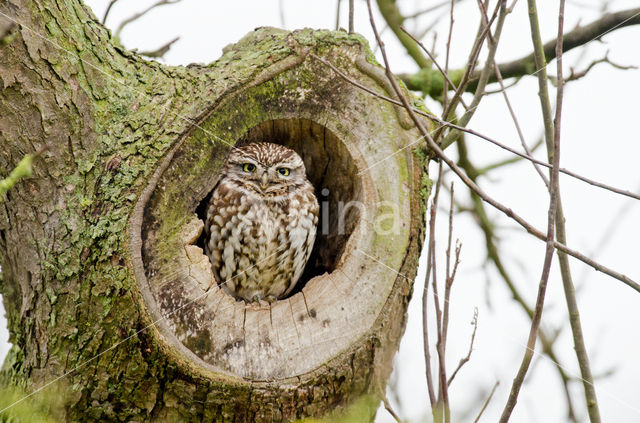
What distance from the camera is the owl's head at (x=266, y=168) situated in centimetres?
371

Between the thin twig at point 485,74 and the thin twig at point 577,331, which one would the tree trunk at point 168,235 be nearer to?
the thin twig at point 485,74

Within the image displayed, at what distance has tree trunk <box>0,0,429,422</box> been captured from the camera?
8.02ft

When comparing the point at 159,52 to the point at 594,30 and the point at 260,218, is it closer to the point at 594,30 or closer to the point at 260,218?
Result: the point at 260,218

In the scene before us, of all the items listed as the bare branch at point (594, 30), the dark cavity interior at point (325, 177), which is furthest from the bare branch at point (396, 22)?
the dark cavity interior at point (325, 177)

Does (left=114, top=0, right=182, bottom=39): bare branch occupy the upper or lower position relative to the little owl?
upper

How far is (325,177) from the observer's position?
3746 mm

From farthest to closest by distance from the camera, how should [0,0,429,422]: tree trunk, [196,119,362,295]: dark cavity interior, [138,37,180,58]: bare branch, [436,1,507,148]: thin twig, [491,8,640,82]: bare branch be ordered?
[138,37,180,58]: bare branch, [196,119,362,295]: dark cavity interior, [491,8,640,82]: bare branch, [0,0,429,422]: tree trunk, [436,1,507,148]: thin twig

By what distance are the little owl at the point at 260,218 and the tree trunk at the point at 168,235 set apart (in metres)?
0.84

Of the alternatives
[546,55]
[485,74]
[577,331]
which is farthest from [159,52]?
[577,331]

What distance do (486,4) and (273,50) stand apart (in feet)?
3.31

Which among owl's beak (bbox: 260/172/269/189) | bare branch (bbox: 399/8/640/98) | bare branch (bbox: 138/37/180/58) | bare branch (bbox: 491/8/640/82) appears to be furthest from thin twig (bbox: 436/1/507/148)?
bare branch (bbox: 138/37/180/58)

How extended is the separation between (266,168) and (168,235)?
125cm

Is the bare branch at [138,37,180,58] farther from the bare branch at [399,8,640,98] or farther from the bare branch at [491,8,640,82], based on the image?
the bare branch at [491,8,640,82]

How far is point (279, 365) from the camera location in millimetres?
2537
